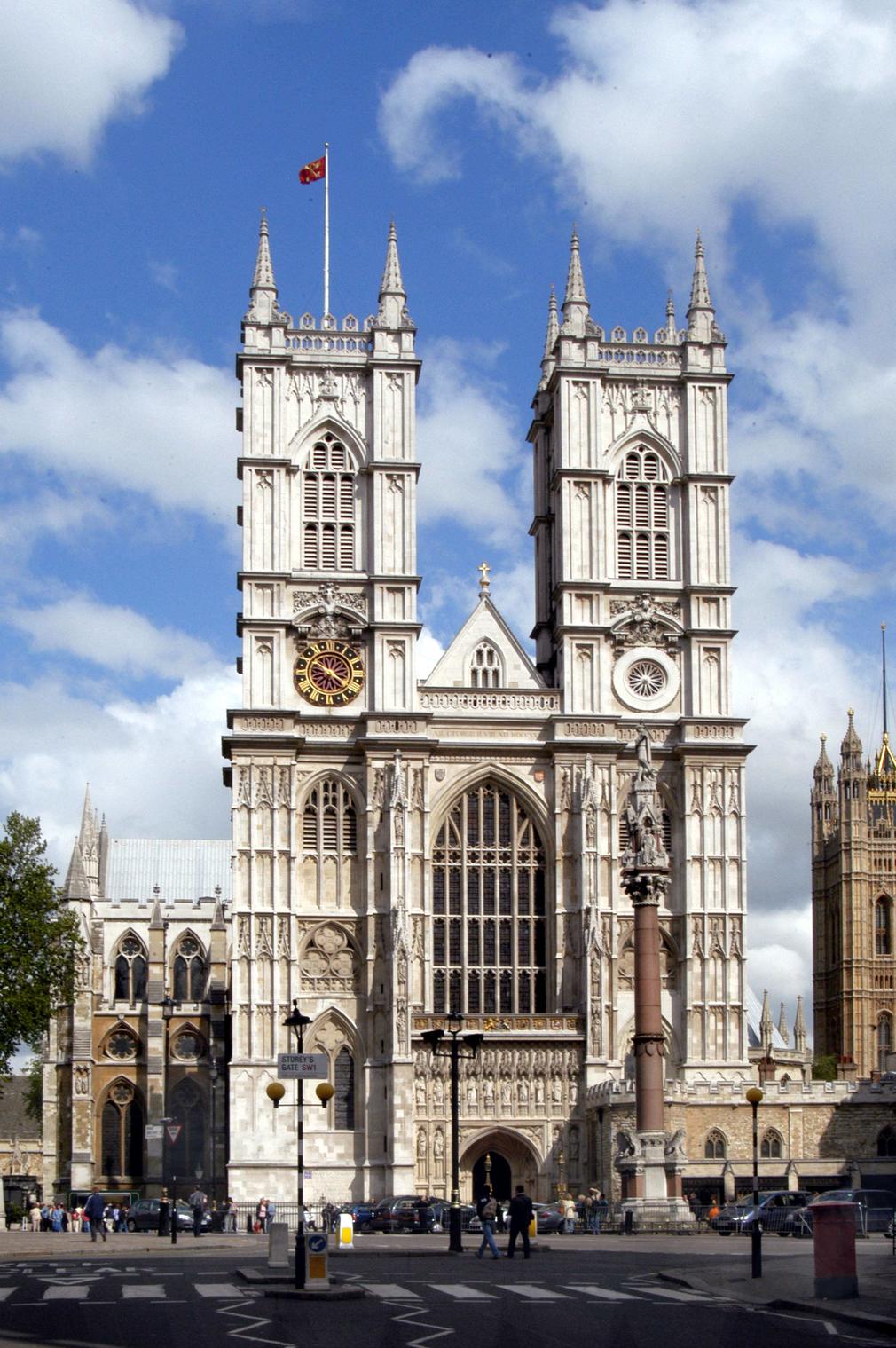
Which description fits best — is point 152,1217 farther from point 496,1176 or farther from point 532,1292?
point 532,1292

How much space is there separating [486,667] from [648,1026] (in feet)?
74.0

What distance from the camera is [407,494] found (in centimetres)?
7294

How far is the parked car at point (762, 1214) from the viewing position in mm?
51150

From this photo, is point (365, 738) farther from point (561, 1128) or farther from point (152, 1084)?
point (152, 1084)

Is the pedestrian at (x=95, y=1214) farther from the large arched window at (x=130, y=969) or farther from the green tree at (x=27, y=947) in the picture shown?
the large arched window at (x=130, y=969)

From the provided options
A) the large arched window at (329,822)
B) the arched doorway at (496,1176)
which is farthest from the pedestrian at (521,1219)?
the large arched window at (329,822)

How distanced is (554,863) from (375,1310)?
44.5 meters

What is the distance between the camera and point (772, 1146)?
215 feet

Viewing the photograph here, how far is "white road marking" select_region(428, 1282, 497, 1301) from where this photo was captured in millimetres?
28092

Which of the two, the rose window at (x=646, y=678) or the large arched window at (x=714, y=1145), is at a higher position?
the rose window at (x=646, y=678)

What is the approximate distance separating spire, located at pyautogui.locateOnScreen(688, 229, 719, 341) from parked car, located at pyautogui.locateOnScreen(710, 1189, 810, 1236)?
32526mm

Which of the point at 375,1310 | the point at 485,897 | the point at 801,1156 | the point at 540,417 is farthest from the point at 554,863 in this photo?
the point at 375,1310

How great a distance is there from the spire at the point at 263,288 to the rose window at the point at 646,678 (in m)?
17.3

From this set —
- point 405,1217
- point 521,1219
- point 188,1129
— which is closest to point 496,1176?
point 405,1217
